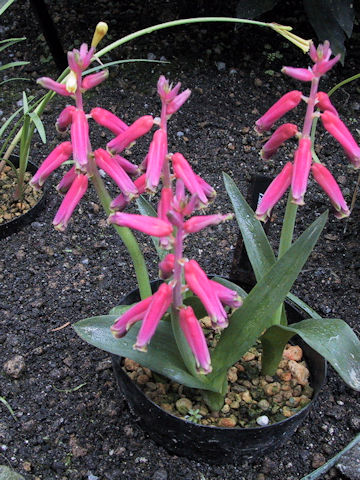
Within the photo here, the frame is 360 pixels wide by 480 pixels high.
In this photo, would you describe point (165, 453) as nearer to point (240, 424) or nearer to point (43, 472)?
point (240, 424)

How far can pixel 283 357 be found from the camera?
1655 millimetres

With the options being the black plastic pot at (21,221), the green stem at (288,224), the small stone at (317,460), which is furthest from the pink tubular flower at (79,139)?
the black plastic pot at (21,221)

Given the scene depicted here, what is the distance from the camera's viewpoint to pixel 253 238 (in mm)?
1455

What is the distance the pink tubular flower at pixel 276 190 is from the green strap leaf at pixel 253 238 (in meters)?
0.19

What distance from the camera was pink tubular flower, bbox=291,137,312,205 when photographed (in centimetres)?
114

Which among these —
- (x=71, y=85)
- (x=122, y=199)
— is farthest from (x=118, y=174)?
(x=71, y=85)

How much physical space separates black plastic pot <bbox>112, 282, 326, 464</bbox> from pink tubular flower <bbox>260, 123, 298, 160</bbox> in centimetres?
61

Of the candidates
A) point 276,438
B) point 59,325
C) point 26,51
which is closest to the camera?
point 276,438

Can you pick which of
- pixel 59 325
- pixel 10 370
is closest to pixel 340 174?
pixel 59 325

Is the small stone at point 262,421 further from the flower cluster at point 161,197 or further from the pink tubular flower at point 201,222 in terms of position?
the pink tubular flower at point 201,222

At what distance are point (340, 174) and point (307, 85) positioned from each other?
0.65 meters

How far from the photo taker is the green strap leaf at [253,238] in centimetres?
143

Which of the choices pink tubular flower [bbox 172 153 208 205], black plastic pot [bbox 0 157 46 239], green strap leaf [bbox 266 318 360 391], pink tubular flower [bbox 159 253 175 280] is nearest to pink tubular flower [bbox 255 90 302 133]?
pink tubular flower [bbox 172 153 208 205]

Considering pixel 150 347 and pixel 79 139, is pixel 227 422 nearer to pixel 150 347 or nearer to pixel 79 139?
pixel 150 347
